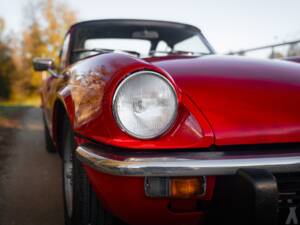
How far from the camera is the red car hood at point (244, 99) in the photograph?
4.36ft

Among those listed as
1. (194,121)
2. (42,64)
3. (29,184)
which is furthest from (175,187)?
(42,64)

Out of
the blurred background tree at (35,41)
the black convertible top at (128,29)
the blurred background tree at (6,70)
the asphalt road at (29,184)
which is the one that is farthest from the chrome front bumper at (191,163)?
the blurred background tree at (6,70)

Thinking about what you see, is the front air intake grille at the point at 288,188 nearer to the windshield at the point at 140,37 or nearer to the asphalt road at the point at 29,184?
the asphalt road at the point at 29,184

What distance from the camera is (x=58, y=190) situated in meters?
2.71

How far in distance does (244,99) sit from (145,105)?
42cm

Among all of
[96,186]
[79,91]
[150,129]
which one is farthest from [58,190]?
[150,129]

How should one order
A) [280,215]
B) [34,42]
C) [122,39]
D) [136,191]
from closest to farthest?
[136,191] < [280,215] < [122,39] < [34,42]

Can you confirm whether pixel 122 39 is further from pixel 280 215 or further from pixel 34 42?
pixel 34 42

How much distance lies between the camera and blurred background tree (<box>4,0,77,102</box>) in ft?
82.0

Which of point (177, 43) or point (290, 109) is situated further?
point (177, 43)

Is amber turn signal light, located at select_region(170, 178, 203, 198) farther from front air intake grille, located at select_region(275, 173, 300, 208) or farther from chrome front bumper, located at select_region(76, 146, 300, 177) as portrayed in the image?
front air intake grille, located at select_region(275, 173, 300, 208)

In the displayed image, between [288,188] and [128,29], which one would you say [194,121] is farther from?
[128,29]

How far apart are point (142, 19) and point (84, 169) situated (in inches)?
78.0

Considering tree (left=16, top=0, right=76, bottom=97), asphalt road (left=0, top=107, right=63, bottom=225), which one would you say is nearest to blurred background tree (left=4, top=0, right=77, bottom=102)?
tree (left=16, top=0, right=76, bottom=97)
